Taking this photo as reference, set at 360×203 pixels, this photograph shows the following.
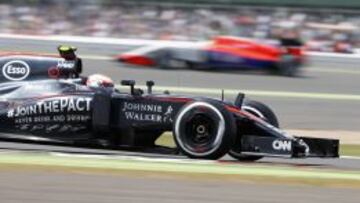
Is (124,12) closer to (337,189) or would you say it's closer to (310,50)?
(310,50)

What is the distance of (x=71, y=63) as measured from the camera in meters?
9.08

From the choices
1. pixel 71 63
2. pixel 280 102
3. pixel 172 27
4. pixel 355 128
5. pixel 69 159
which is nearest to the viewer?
pixel 69 159

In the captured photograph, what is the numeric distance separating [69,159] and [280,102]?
9205mm

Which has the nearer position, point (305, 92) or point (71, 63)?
point (71, 63)

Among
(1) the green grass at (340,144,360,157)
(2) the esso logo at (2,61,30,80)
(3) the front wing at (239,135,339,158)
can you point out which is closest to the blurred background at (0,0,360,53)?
(1) the green grass at (340,144,360,157)

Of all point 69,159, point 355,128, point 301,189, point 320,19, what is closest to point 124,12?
point 320,19

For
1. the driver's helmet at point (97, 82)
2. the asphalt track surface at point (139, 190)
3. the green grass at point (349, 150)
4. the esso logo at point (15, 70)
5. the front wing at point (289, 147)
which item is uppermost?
the esso logo at point (15, 70)

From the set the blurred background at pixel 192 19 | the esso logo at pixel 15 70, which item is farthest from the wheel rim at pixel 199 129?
the blurred background at pixel 192 19

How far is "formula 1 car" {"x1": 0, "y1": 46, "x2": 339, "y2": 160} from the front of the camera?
8031 mm

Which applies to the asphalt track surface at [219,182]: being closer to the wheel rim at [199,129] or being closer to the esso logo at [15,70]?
the wheel rim at [199,129]

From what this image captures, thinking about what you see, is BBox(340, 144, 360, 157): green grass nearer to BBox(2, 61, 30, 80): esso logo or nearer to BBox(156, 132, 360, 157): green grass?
BBox(156, 132, 360, 157): green grass

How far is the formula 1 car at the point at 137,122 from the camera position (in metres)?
8.03

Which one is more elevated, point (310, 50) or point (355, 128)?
point (310, 50)

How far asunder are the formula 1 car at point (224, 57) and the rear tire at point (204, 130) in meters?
12.1
